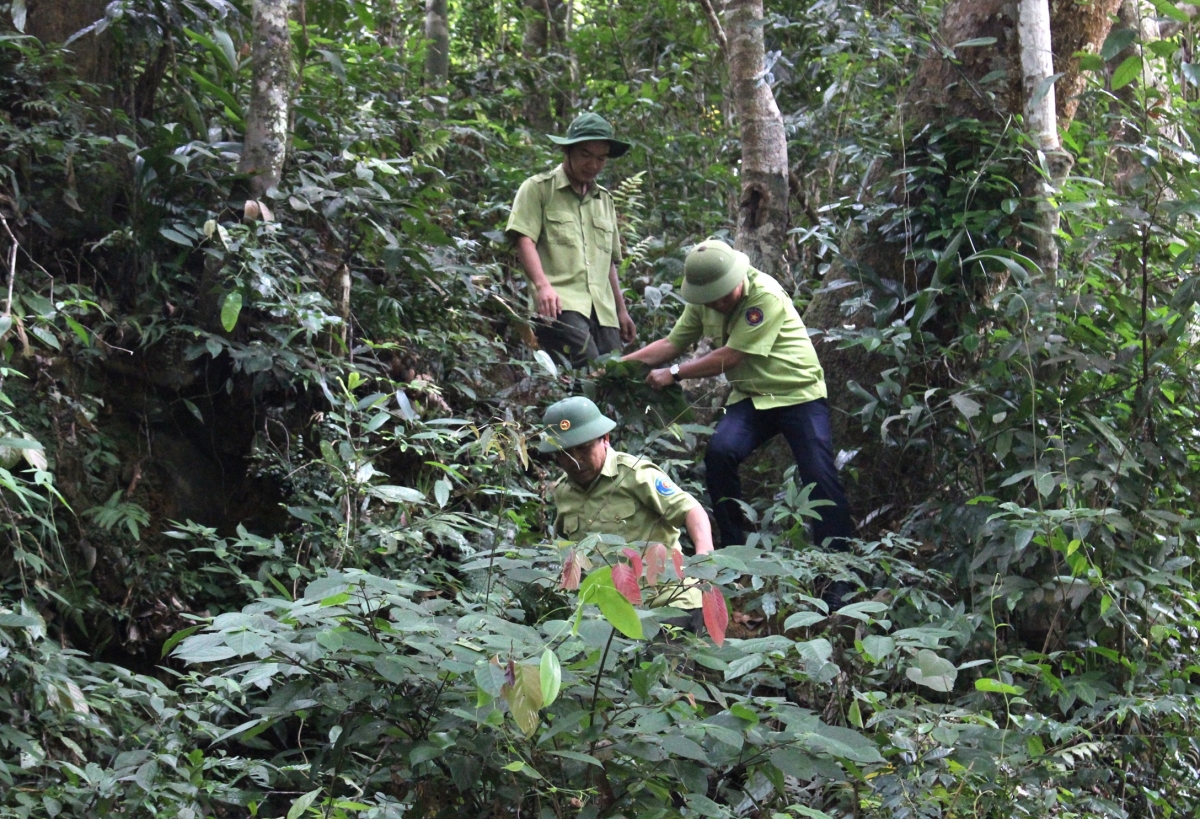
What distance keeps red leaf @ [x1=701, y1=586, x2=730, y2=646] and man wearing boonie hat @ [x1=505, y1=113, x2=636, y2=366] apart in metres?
3.56

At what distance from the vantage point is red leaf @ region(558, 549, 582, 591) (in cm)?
273

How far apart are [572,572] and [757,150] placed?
4490 mm

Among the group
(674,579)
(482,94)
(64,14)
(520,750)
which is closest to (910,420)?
(674,579)

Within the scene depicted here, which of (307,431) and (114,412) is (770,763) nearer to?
(307,431)

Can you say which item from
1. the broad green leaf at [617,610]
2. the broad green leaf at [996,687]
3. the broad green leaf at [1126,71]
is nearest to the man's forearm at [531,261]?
the broad green leaf at [1126,71]

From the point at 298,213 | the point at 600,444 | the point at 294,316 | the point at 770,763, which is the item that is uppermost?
the point at 298,213

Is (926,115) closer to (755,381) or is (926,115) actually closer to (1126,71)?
(755,381)

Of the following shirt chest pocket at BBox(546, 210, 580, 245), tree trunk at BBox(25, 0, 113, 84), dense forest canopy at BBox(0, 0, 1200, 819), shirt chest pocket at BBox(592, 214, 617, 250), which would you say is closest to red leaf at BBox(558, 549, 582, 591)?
dense forest canopy at BBox(0, 0, 1200, 819)

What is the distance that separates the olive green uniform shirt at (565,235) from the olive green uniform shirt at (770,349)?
0.90 meters

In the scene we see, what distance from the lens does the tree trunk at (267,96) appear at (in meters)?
5.59

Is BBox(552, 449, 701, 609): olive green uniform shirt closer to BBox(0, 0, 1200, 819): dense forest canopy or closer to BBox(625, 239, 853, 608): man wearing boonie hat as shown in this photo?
BBox(0, 0, 1200, 819): dense forest canopy

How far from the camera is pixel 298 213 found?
593cm

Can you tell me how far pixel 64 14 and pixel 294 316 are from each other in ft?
7.18

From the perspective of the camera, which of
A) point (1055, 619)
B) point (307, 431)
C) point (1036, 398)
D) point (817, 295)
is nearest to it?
point (1055, 619)
